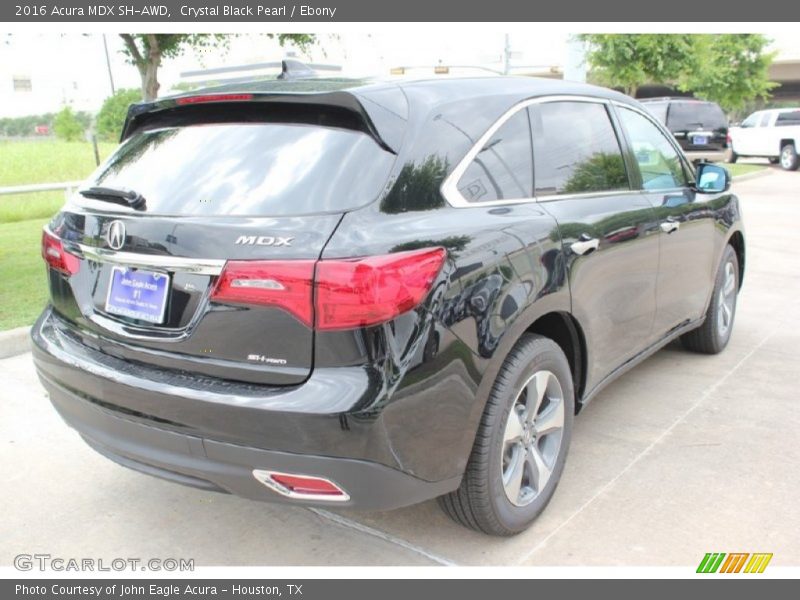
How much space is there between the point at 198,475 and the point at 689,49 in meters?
19.4

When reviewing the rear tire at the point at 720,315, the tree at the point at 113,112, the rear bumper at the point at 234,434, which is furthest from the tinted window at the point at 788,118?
the tree at the point at 113,112

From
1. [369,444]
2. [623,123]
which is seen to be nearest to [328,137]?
[369,444]

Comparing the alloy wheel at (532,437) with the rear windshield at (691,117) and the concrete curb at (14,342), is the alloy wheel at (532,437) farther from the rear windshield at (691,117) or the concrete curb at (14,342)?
the rear windshield at (691,117)

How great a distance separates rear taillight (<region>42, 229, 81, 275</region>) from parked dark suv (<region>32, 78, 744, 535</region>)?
1 cm

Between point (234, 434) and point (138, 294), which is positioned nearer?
point (234, 434)

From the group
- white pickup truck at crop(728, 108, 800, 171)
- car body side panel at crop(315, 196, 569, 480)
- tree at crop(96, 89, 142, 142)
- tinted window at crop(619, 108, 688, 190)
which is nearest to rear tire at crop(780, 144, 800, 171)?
white pickup truck at crop(728, 108, 800, 171)

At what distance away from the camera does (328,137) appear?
2.49 m

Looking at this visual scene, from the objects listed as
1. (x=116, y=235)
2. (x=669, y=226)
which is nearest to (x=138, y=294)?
(x=116, y=235)

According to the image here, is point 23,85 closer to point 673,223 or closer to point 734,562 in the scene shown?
point 673,223

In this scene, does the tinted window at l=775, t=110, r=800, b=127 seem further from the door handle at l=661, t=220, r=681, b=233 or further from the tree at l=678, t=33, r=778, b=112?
the door handle at l=661, t=220, r=681, b=233

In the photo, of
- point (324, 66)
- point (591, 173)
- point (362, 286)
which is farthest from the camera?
point (324, 66)

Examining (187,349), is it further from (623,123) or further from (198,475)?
(623,123)

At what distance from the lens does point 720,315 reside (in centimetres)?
501

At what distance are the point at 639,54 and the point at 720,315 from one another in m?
15.3
